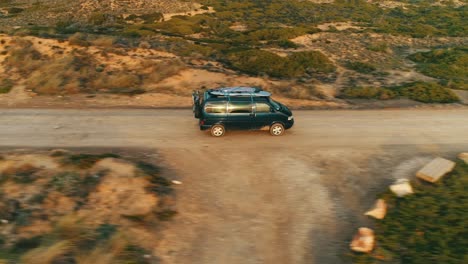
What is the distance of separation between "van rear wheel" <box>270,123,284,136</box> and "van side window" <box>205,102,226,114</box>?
91.0 inches

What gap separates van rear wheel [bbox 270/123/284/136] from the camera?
17.4 m

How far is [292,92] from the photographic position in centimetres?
2414

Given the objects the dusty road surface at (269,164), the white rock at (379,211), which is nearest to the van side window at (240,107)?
the dusty road surface at (269,164)

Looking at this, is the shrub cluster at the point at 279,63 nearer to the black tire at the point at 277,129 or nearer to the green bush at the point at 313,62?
the green bush at the point at 313,62

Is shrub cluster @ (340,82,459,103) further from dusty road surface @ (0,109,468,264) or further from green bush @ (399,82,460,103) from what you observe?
dusty road surface @ (0,109,468,264)

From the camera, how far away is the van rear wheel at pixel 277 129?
17.4m

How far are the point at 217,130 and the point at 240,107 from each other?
56.6 inches

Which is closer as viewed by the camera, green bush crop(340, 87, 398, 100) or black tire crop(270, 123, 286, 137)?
black tire crop(270, 123, 286, 137)

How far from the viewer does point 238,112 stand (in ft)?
55.6

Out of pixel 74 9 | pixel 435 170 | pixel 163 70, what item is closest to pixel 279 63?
pixel 163 70

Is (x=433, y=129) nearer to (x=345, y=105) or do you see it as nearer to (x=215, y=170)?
(x=345, y=105)

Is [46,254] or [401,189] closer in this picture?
[46,254]

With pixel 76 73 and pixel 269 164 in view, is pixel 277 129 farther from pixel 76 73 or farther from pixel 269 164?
pixel 76 73

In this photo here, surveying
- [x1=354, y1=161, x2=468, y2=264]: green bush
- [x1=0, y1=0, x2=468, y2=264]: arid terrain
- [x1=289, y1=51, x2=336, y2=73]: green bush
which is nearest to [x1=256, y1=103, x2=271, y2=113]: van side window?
[x1=0, y1=0, x2=468, y2=264]: arid terrain
